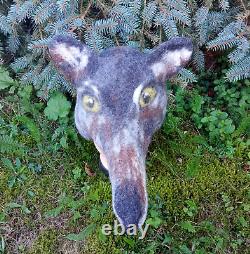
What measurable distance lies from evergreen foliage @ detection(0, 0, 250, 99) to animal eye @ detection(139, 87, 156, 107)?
90 cm

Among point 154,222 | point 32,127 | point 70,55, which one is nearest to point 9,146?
point 32,127

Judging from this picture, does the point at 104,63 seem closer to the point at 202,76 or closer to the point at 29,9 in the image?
the point at 29,9

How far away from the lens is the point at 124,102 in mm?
2525

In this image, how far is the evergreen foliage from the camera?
342cm

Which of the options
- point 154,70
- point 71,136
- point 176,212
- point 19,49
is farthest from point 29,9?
point 176,212

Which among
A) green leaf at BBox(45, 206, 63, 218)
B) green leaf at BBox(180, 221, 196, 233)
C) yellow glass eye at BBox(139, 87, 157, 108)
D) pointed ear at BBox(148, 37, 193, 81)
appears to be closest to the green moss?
green leaf at BBox(45, 206, 63, 218)

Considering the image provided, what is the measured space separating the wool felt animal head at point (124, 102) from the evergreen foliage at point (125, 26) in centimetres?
72

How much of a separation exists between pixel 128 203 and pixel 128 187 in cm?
8

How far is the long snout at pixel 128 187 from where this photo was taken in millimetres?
2438

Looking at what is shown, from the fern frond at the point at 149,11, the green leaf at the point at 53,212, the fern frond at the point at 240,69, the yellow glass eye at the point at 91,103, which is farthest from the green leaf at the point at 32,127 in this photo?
the fern frond at the point at 240,69

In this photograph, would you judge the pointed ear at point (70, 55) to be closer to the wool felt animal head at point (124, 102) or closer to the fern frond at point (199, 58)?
the wool felt animal head at point (124, 102)

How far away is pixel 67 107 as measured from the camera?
378cm

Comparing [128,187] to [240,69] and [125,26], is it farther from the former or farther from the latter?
[240,69]

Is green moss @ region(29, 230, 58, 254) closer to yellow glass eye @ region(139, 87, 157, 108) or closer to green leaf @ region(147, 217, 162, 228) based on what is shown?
green leaf @ region(147, 217, 162, 228)
